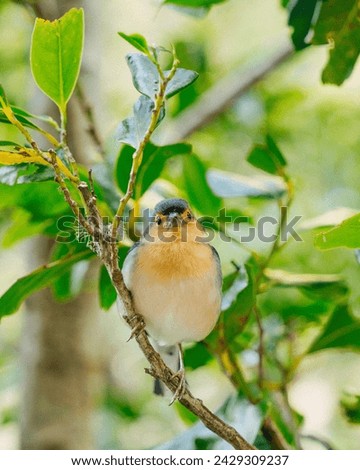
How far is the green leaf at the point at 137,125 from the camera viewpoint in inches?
45.0

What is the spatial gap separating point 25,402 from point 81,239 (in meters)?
0.94

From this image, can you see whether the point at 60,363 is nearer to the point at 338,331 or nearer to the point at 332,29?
the point at 338,331

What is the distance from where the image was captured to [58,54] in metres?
1.16

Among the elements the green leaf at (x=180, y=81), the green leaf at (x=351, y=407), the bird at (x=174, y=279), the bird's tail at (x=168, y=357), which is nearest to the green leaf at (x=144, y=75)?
the green leaf at (x=180, y=81)

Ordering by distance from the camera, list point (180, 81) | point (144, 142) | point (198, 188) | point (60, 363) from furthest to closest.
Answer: point (60, 363), point (198, 188), point (180, 81), point (144, 142)

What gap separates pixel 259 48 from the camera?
130 inches

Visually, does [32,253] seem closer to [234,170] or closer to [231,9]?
[234,170]

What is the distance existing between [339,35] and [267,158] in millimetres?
321

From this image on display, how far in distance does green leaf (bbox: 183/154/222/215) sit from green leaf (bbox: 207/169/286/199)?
30 mm

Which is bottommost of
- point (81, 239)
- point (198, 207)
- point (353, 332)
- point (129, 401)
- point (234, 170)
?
point (129, 401)

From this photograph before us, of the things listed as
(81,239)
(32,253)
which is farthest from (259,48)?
(81,239)

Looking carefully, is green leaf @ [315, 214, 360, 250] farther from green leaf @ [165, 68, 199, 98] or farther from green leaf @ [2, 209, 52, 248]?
green leaf @ [2, 209, 52, 248]

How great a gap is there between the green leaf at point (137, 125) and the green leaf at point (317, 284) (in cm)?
57

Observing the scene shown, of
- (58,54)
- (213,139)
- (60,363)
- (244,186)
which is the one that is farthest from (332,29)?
(213,139)
